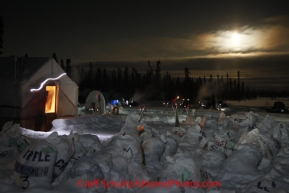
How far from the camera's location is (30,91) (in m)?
16.5

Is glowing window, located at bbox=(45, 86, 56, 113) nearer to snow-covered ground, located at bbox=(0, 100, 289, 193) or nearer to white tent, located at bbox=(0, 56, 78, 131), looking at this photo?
white tent, located at bbox=(0, 56, 78, 131)

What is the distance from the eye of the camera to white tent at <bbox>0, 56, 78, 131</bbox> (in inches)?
639

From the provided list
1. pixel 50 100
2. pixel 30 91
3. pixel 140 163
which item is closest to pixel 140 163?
pixel 140 163

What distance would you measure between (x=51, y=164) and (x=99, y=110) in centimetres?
1562

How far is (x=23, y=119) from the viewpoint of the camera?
53.3 feet

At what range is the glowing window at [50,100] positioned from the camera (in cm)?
1898

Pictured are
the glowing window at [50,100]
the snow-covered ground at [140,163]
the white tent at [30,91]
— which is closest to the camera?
the snow-covered ground at [140,163]

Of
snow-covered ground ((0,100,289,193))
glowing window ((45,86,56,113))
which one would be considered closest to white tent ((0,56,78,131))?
glowing window ((45,86,56,113))

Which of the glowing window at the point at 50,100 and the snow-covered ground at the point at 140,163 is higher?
the glowing window at the point at 50,100

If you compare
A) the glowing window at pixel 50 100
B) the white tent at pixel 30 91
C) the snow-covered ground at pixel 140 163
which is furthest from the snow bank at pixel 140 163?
the glowing window at pixel 50 100

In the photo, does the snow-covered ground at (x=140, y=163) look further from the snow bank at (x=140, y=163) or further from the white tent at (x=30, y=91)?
the white tent at (x=30, y=91)

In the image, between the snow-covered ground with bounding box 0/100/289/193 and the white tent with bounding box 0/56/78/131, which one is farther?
the white tent with bounding box 0/56/78/131

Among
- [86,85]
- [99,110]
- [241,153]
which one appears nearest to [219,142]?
[241,153]

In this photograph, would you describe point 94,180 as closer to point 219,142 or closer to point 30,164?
point 30,164
